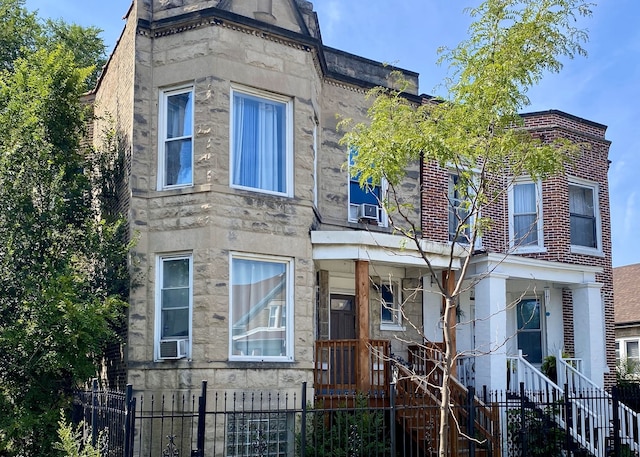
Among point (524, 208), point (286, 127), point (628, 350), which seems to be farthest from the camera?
point (628, 350)

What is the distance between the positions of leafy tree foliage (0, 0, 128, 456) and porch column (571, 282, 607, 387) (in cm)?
1033

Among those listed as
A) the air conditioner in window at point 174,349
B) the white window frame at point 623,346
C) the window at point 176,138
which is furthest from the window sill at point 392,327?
the white window frame at point 623,346

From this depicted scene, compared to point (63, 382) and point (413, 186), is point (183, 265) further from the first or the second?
point (413, 186)

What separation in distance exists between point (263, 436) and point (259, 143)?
4930mm

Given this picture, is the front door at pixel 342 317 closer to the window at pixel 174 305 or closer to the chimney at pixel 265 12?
the window at pixel 174 305

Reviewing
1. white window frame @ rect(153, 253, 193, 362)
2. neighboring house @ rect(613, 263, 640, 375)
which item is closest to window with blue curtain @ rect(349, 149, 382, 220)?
white window frame @ rect(153, 253, 193, 362)

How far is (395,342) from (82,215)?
697cm

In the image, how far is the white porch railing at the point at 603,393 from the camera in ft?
48.5

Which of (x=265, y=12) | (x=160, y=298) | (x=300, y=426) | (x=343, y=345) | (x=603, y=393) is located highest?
(x=265, y=12)

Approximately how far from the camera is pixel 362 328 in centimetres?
1336

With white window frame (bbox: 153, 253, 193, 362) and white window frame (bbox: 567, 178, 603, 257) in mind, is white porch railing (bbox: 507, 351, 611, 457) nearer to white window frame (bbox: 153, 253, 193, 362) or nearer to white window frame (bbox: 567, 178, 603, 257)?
white window frame (bbox: 567, 178, 603, 257)

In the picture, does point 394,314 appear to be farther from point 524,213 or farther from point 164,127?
point 164,127

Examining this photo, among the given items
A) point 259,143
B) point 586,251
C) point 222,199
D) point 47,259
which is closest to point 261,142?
point 259,143

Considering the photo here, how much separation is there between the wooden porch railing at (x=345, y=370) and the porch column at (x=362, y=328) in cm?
3
